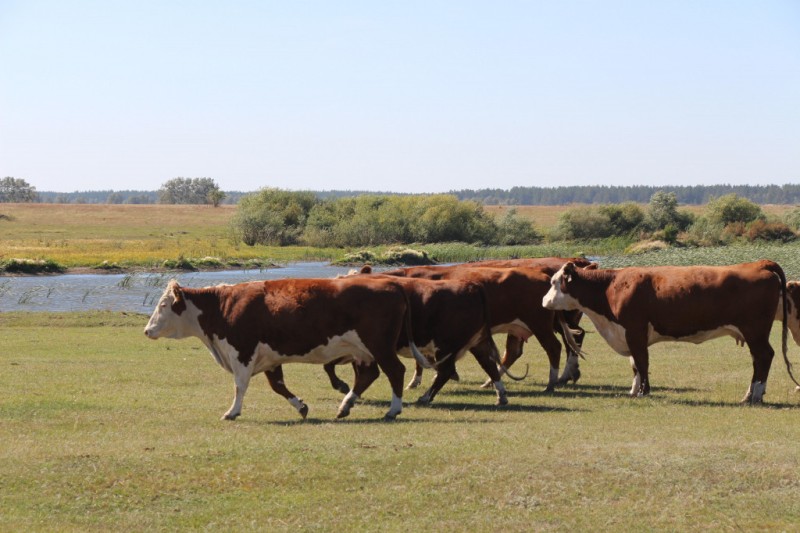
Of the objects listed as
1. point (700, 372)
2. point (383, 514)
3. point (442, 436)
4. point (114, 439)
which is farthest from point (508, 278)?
point (383, 514)

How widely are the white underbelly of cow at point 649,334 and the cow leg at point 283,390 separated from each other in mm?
5347

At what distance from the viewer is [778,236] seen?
83062 millimetres

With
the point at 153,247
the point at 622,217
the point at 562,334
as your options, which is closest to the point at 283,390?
the point at 562,334

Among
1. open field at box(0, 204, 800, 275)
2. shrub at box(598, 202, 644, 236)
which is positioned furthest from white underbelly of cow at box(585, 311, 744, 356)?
shrub at box(598, 202, 644, 236)

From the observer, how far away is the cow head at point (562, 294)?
18109mm

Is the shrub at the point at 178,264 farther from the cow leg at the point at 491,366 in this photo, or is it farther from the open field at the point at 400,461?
the cow leg at the point at 491,366

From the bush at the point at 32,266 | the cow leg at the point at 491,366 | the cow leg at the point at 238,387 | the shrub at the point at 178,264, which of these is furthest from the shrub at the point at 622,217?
the cow leg at the point at 238,387

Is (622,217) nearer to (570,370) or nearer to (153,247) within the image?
(153,247)

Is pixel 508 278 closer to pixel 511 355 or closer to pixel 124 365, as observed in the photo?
pixel 511 355

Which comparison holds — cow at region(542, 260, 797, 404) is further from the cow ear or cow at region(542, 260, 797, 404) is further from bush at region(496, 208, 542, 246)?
bush at region(496, 208, 542, 246)

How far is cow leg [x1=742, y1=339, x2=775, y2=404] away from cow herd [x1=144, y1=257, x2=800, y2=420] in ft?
0.06

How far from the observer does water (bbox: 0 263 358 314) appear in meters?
43.8

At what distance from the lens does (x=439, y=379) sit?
55.1 ft

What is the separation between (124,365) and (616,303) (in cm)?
983
